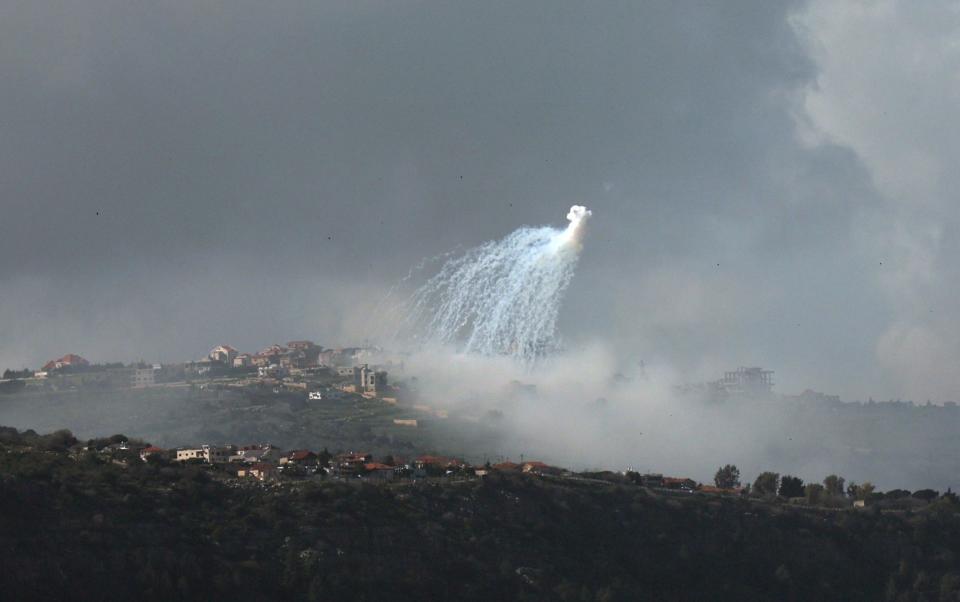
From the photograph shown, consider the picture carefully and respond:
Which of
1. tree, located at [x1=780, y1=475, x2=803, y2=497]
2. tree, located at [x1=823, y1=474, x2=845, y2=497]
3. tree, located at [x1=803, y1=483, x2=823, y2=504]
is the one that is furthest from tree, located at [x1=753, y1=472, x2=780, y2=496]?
tree, located at [x1=823, y1=474, x2=845, y2=497]

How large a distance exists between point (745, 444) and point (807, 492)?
71.9 meters

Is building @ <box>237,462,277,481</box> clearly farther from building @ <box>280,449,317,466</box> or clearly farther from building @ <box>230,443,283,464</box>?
building @ <box>230,443,283,464</box>

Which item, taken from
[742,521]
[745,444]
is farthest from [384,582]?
[745,444]

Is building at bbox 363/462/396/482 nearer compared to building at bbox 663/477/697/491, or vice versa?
building at bbox 363/462/396/482

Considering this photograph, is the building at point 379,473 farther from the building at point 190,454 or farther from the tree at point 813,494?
the tree at point 813,494

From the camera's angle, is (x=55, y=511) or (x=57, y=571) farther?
(x=55, y=511)

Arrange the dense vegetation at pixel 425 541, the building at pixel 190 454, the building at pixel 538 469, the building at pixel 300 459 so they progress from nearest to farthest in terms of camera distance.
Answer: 1. the dense vegetation at pixel 425 541
2. the building at pixel 300 459
3. the building at pixel 190 454
4. the building at pixel 538 469

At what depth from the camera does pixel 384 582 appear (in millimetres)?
90500

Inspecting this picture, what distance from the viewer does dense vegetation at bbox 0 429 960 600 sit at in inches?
3410

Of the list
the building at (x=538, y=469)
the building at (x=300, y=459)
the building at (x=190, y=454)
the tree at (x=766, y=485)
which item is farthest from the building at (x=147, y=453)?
the tree at (x=766, y=485)

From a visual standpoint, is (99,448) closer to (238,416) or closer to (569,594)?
(569,594)

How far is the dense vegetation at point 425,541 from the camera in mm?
86625

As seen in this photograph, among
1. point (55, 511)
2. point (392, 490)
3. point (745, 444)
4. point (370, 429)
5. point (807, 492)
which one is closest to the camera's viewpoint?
point (55, 511)

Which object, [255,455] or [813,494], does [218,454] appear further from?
[813,494]
